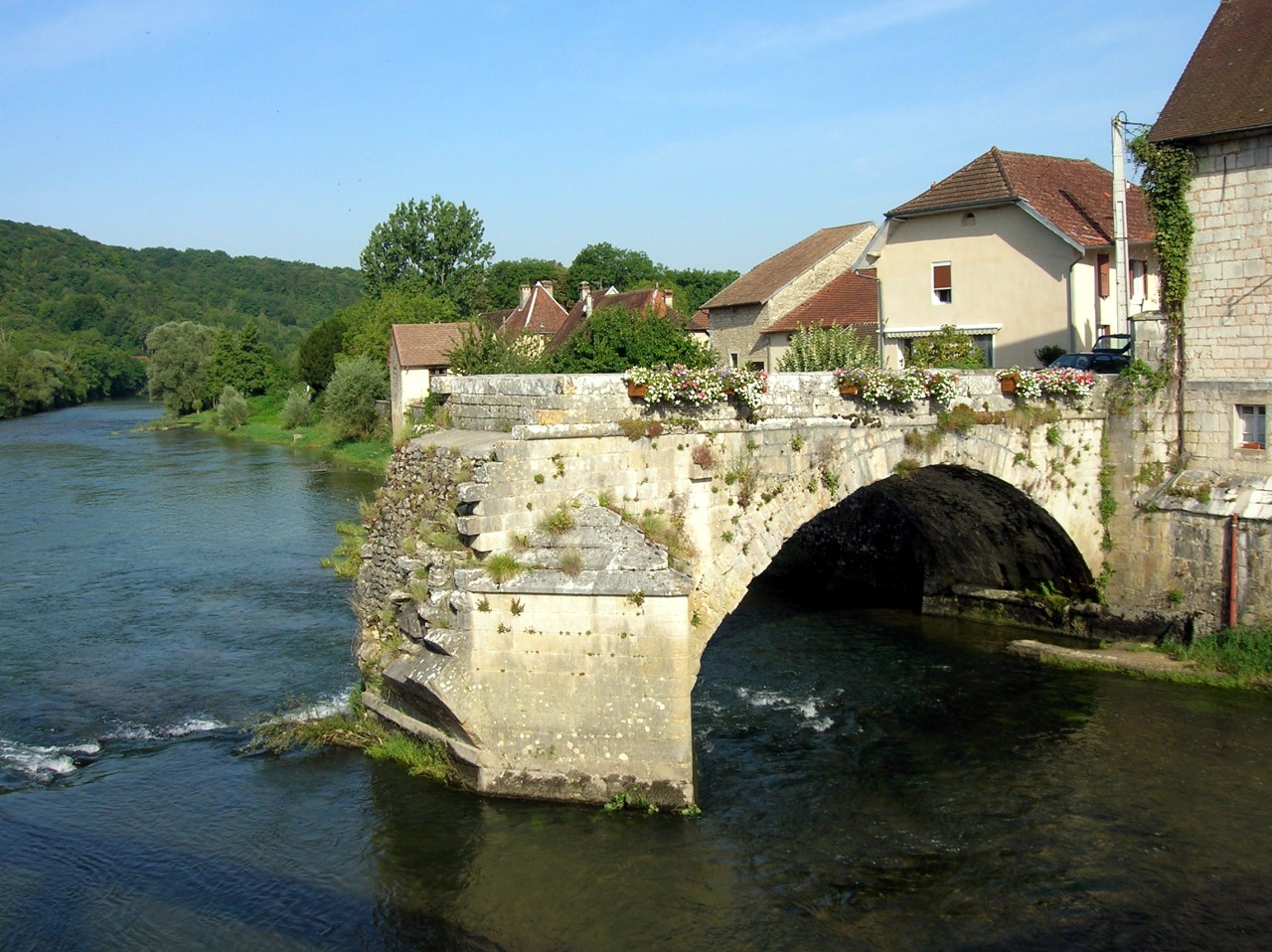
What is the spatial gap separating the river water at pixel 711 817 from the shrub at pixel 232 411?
40199 mm

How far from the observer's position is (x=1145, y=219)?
21281mm

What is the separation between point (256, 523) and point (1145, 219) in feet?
66.4

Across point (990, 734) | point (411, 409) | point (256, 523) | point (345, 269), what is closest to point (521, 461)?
point (411, 409)

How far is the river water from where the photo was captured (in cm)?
890

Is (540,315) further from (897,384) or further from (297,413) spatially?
(897,384)

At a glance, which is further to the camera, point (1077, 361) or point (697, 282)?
point (697, 282)

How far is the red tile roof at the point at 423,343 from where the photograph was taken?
40.8 m

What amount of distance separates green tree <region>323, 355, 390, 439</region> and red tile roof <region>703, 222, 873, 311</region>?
16.9 m

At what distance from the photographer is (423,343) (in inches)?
1662

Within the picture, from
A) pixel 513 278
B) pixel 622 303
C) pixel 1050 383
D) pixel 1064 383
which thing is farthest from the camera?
pixel 513 278

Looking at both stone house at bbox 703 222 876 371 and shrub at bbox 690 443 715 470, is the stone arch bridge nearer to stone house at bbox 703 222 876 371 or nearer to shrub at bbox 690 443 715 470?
shrub at bbox 690 443 715 470

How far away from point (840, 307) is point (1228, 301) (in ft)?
44.6

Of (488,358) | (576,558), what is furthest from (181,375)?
(576,558)

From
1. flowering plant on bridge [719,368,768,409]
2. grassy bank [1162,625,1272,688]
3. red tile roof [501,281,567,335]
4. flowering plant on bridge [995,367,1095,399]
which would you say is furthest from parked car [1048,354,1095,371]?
red tile roof [501,281,567,335]
